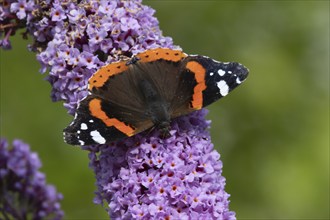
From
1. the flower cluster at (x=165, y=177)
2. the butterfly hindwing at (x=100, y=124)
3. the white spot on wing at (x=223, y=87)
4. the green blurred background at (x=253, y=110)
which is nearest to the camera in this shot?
the flower cluster at (x=165, y=177)

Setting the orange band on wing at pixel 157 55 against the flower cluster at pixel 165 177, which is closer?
the flower cluster at pixel 165 177

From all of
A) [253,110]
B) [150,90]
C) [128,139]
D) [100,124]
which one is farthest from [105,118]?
[253,110]

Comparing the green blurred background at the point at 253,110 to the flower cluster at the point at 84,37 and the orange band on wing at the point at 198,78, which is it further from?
the orange band on wing at the point at 198,78

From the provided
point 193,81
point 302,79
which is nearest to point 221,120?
point 302,79

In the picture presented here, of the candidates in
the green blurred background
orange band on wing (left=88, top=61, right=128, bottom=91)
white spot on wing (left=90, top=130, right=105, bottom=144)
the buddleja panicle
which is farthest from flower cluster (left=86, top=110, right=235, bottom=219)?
the green blurred background

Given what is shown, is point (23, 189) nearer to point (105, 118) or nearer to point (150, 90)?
point (105, 118)

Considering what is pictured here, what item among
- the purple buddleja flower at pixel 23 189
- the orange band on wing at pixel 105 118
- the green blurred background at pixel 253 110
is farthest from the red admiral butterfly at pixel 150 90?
the green blurred background at pixel 253 110
